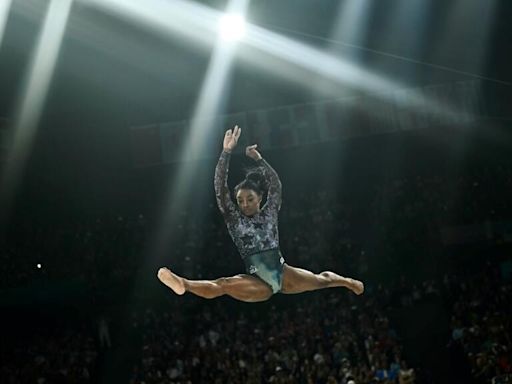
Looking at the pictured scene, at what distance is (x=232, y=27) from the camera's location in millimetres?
14625

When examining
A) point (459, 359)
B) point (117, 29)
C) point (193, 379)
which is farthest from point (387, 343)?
point (117, 29)

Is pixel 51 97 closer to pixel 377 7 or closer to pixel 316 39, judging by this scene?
pixel 316 39

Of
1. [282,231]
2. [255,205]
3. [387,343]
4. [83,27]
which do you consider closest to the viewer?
[255,205]

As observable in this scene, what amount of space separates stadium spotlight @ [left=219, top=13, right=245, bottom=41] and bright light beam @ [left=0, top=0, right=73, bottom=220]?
3058mm

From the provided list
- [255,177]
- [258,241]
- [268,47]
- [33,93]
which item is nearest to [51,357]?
[33,93]

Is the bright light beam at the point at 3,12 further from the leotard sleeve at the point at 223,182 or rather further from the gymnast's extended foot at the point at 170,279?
the gymnast's extended foot at the point at 170,279

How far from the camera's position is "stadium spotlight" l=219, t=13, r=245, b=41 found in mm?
14172

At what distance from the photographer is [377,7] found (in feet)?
49.3

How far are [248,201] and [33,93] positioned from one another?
10993 mm

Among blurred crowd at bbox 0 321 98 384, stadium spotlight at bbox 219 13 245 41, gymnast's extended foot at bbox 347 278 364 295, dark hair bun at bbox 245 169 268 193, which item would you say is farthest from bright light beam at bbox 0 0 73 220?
gymnast's extended foot at bbox 347 278 364 295

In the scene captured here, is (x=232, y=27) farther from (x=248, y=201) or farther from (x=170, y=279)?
(x=170, y=279)

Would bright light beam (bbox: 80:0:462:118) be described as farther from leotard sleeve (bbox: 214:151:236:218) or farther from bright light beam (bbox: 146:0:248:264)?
leotard sleeve (bbox: 214:151:236:218)

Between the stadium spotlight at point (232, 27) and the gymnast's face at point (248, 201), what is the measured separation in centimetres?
909

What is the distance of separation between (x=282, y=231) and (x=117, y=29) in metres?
6.05
